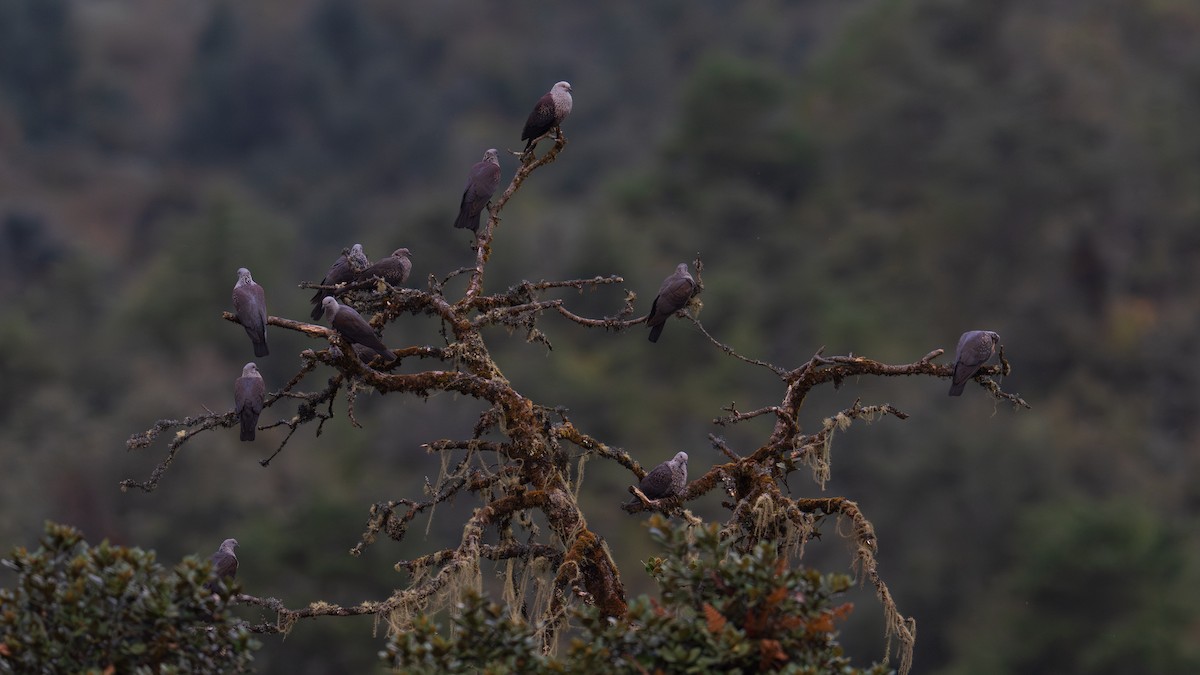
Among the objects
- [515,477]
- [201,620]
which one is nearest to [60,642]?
[201,620]

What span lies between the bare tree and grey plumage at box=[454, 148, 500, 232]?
2.25m

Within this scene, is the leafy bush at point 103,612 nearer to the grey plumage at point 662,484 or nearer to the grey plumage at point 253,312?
the grey plumage at point 253,312

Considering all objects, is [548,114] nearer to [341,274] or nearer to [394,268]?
[394,268]

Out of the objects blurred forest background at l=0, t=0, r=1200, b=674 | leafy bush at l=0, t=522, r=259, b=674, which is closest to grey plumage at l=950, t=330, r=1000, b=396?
leafy bush at l=0, t=522, r=259, b=674

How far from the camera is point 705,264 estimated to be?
63.8 meters

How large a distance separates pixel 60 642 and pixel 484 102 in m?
90.9

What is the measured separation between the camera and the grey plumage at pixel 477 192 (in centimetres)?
1082

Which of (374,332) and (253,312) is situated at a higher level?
(253,312)

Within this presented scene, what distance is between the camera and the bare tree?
788 centimetres

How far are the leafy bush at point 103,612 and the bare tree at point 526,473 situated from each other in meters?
1.25

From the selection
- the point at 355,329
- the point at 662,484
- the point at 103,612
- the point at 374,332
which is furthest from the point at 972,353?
the point at 103,612

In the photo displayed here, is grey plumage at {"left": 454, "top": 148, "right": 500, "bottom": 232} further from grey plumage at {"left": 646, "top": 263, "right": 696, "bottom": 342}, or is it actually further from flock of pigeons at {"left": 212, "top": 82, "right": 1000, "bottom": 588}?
grey plumage at {"left": 646, "top": 263, "right": 696, "bottom": 342}

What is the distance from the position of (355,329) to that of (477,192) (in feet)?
8.63

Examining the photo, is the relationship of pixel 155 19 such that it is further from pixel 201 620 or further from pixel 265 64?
pixel 201 620
